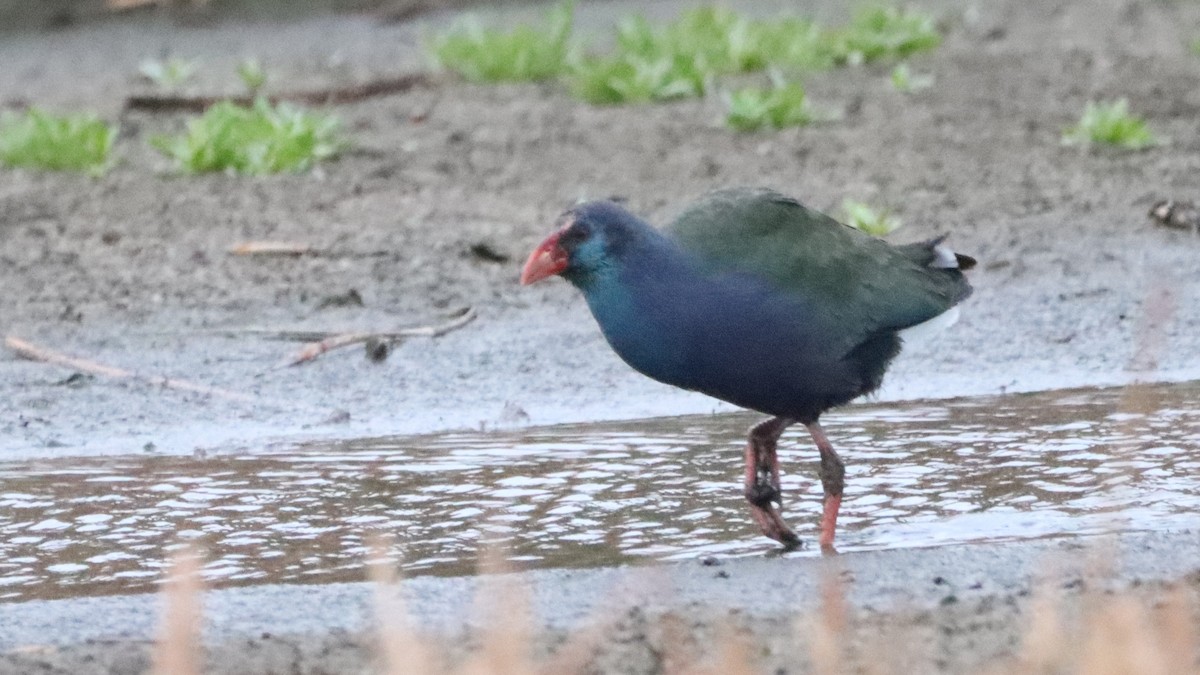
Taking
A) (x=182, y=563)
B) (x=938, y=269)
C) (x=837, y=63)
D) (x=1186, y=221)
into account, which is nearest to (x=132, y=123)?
(x=837, y=63)

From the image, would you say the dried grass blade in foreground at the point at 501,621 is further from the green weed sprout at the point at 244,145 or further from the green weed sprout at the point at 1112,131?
the green weed sprout at the point at 1112,131

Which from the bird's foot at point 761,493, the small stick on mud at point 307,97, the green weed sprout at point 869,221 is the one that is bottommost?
the bird's foot at point 761,493

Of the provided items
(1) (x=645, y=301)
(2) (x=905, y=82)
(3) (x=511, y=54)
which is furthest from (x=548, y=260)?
(3) (x=511, y=54)

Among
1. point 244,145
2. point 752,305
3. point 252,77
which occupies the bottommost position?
point 752,305

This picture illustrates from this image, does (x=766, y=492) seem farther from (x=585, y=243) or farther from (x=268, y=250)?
(x=268, y=250)

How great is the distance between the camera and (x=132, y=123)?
34.2ft

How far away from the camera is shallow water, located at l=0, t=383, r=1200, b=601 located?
4.82m

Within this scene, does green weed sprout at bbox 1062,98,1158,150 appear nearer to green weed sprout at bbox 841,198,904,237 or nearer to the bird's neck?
green weed sprout at bbox 841,198,904,237

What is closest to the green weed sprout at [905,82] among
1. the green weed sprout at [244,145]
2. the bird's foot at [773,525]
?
the green weed sprout at [244,145]

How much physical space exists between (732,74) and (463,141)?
2070mm

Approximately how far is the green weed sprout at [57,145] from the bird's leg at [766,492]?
4.80 metres

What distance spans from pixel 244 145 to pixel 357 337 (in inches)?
101

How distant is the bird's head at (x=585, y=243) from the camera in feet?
15.4

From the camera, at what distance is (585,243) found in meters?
4.73
